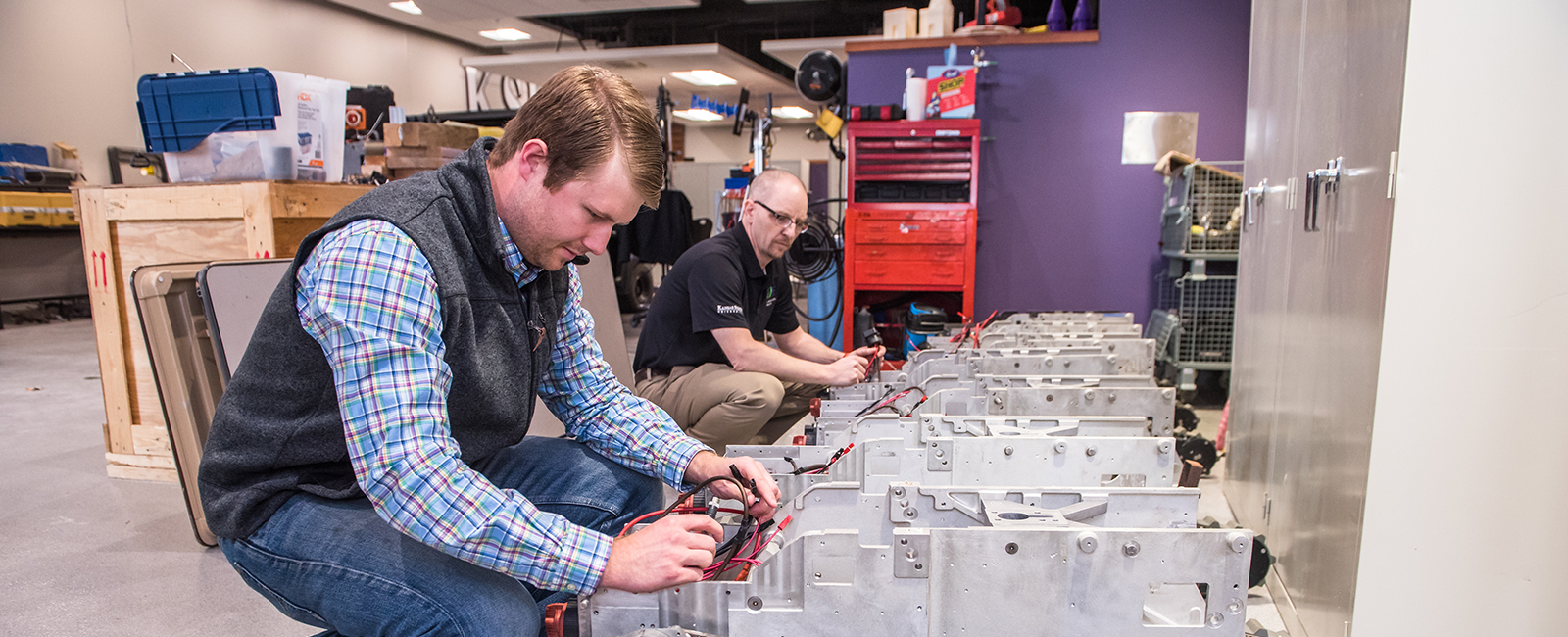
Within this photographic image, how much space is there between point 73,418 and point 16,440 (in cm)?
41

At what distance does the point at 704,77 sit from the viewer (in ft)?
34.0

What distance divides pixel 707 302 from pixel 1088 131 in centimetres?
324

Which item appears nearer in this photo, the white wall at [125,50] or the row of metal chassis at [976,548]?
the row of metal chassis at [976,548]

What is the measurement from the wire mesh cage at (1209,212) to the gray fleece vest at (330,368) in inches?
135

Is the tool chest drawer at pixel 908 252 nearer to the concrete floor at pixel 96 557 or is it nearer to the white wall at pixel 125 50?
the concrete floor at pixel 96 557

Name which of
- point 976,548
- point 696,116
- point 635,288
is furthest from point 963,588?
point 696,116

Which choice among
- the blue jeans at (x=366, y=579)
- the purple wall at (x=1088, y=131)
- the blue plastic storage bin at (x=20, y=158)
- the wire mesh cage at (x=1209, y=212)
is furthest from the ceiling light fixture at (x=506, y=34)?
the blue jeans at (x=366, y=579)

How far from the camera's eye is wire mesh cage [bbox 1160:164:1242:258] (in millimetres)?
3762

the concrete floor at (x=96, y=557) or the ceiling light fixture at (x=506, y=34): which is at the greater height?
the ceiling light fixture at (x=506, y=34)

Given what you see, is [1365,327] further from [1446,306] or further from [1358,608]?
[1358,608]

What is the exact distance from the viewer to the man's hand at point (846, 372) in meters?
2.32

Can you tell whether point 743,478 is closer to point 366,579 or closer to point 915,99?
point 366,579

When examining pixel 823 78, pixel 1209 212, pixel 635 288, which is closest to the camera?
pixel 1209 212

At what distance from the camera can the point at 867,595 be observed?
1.02 metres
